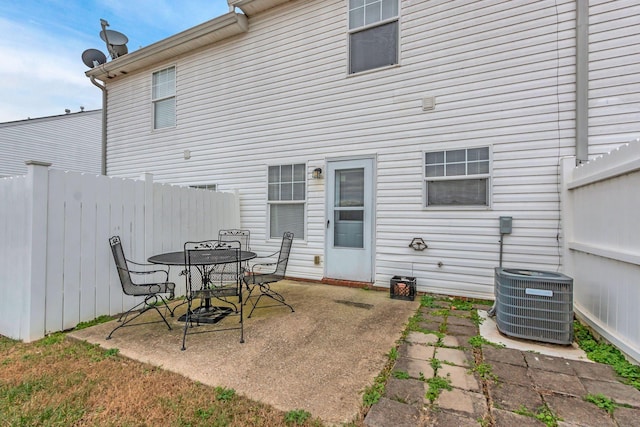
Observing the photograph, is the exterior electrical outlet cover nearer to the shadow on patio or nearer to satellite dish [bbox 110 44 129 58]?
the shadow on patio

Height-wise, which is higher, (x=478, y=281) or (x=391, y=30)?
(x=391, y=30)

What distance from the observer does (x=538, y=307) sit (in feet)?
9.39

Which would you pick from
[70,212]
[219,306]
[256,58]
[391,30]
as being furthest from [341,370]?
[256,58]

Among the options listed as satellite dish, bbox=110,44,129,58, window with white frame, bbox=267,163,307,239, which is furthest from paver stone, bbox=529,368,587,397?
satellite dish, bbox=110,44,129,58

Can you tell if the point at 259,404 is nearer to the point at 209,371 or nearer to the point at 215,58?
the point at 209,371

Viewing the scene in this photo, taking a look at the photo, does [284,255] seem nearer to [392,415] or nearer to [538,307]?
[392,415]

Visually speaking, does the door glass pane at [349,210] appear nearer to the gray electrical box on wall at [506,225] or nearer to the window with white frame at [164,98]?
the gray electrical box on wall at [506,225]

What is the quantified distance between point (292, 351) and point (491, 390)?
62.6 inches

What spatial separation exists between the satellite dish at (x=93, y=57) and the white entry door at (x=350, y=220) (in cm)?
783

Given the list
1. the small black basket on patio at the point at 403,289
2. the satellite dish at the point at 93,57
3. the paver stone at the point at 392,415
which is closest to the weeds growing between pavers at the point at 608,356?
the paver stone at the point at 392,415

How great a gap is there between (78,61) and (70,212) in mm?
8122

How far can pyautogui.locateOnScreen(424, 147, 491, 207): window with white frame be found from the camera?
4.28m

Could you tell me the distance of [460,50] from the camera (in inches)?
175

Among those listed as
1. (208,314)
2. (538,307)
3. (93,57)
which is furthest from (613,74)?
(93,57)
